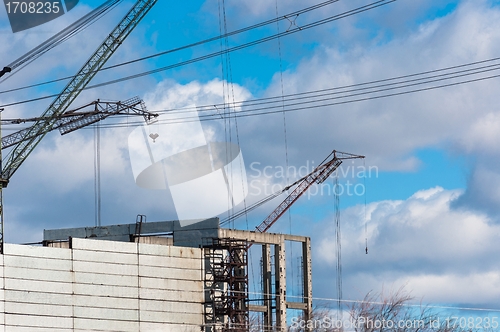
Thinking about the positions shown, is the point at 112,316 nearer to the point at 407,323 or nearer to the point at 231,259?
the point at 231,259

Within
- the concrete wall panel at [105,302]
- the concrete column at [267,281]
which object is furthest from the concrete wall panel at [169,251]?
the concrete column at [267,281]

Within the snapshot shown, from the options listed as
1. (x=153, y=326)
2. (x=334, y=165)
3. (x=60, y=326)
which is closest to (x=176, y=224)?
(x=153, y=326)

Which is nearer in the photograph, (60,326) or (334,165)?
(60,326)

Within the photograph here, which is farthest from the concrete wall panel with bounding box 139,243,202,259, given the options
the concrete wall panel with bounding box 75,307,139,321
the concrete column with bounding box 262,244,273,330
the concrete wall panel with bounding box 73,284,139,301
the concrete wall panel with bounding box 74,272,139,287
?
the concrete column with bounding box 262,244,273,330

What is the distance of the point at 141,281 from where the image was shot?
247ft

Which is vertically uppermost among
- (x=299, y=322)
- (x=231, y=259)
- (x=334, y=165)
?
(x=334, y=165)

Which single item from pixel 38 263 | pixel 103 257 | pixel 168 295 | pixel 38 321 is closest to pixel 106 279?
pixel 103 257

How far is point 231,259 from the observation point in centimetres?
8375

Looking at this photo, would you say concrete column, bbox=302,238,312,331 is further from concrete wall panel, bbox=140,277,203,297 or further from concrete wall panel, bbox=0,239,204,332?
concrete wall panel, bbox=140,277,203,297

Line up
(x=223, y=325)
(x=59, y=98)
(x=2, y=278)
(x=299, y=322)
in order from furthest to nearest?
(x=59, y=98) → (x=299, y=322) → (x=223, y=325) → (x=2, y=278)

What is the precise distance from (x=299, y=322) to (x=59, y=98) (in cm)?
3264

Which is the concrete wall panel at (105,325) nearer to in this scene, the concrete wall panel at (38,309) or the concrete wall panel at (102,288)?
the concrete wall panel at (102,288)

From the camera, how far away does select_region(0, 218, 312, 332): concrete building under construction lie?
67.9 m

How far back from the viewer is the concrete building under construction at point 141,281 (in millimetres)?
67938
